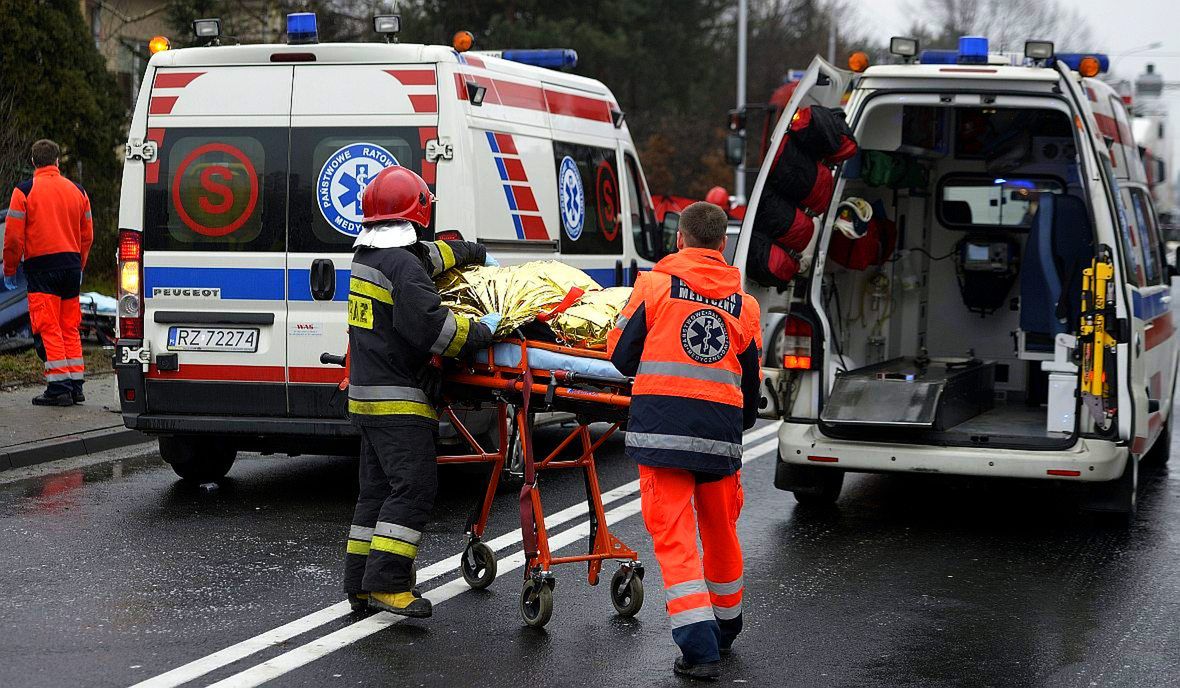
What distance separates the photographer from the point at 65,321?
40.1 feet

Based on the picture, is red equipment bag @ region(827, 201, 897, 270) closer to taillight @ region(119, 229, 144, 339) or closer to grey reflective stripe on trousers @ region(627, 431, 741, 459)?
taillight @ region(119, 229, 144, 339)

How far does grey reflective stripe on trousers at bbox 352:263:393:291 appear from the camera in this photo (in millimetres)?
6285

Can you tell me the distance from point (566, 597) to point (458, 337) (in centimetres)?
132

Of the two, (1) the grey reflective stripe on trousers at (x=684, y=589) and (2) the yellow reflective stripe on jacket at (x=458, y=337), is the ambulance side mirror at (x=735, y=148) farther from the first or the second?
(1) the grey reflective stripe on trousers at (x=684, y=589)

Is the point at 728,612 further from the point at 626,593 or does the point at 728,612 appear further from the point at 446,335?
the point at 446,335

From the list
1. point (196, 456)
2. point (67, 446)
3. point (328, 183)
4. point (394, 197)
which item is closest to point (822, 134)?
point (328, 183)

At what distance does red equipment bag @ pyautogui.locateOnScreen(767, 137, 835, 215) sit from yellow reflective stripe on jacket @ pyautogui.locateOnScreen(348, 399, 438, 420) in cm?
276

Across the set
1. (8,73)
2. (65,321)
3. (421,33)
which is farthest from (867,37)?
(65,321)

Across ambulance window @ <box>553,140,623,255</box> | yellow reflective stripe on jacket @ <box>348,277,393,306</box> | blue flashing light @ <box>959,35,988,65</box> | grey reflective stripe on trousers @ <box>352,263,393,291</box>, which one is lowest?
yellow reflective stripe on jacket @ <box>348,277,393,306</box>

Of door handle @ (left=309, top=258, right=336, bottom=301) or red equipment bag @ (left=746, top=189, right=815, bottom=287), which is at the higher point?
red equipment bag @ (left=746, top=189, right=815, bottom=287)

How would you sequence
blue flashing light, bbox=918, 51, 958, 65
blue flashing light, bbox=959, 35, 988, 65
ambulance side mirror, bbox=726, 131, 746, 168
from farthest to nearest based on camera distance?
ambulance side mirror, bbox=726, 131, 746, 168
blue flashing light, bbox=918, 51, 958, 65
blue flashing light, bbox=959, 35, 988, 65

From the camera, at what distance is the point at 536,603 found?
6.17 meters

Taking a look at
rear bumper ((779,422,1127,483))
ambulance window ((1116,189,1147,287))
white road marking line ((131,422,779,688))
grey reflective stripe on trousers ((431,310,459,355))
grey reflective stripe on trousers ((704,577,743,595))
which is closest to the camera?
white road marking line ((131,422,779,688))

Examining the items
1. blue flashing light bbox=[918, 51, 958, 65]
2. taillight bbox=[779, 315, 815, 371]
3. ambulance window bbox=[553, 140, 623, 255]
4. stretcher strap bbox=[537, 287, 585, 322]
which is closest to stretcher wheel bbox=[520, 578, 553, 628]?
stretcher strap bbox=[537, 287, 585, 322]
